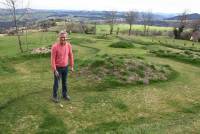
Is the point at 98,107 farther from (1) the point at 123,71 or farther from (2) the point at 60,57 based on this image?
(1) the point at 123,71

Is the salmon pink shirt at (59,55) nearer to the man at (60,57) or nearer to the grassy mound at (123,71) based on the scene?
the man at (60,57)

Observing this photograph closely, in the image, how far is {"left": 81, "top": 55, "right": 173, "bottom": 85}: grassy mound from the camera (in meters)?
16.8

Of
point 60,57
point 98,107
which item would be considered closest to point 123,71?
point 98,107

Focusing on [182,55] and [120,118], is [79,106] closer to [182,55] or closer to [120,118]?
[120,118]

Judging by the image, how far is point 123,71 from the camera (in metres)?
17.4

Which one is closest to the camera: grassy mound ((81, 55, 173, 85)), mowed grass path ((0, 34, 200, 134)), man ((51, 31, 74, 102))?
mowed grass path ((0, 34, 200, 134))

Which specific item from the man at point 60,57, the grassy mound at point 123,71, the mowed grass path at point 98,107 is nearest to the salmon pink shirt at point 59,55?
the man at point 60,57

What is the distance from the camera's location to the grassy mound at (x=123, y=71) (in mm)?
16797

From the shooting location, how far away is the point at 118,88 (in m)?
15.8

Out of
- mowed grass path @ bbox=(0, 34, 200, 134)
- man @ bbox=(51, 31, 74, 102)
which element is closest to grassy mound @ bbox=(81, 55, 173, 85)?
mowed grass path @ bbox=(0, 34, 200, 134)

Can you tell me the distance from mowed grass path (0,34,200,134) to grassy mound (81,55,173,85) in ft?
1.88

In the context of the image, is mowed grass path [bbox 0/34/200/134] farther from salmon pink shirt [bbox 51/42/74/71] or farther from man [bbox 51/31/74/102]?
salmon pink shirt [bbox 51/42/74/71]

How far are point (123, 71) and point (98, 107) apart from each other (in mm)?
4744

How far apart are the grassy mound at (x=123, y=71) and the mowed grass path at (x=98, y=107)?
0.57 m
